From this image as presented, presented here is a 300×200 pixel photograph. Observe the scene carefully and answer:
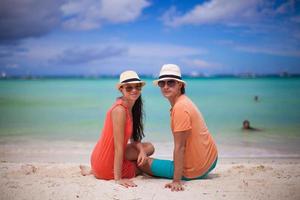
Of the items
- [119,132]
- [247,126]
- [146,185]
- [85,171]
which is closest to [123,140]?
[119,132]

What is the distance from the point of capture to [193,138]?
4.23m

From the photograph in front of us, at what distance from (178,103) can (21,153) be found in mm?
4416

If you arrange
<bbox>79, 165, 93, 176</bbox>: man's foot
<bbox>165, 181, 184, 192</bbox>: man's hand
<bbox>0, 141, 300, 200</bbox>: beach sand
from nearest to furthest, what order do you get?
<bbox>0, 141, 300, 200</bbox>: beach sand, <bbox>165, 181, 184, 192</bbox>: man's hand, <bbox>79, 165, 93, 176</bbox>: man's foot

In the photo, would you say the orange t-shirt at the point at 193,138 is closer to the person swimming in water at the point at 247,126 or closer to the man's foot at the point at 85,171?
the man's foot at the point at 85,171

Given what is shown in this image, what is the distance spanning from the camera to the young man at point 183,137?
4078 millimetres

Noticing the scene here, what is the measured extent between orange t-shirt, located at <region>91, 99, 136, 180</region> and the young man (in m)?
0.47

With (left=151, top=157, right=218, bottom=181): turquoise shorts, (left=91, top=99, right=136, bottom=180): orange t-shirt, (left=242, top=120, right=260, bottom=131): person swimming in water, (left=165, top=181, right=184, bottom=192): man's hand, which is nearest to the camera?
(left=165, top=181, right=184, bottom=192): man's hand

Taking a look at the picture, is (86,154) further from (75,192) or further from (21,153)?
(75,192)

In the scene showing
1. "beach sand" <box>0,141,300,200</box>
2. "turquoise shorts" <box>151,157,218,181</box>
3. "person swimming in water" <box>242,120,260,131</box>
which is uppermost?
"person swimming in water" <box>242,120,260,131</box>

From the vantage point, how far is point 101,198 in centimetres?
381

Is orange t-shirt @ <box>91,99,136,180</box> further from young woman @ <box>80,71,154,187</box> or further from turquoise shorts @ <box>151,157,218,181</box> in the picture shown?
turquoise shorts @ <box>151,157,218,181</box>

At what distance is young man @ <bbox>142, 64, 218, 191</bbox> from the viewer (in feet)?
13.4

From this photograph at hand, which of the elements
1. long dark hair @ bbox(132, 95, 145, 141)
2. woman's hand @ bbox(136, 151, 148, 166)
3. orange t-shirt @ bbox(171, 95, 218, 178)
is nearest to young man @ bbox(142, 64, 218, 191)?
orange t-shirt @ bbox(171, 95, 218, 178)

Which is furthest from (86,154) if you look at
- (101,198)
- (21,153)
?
(101,198)
